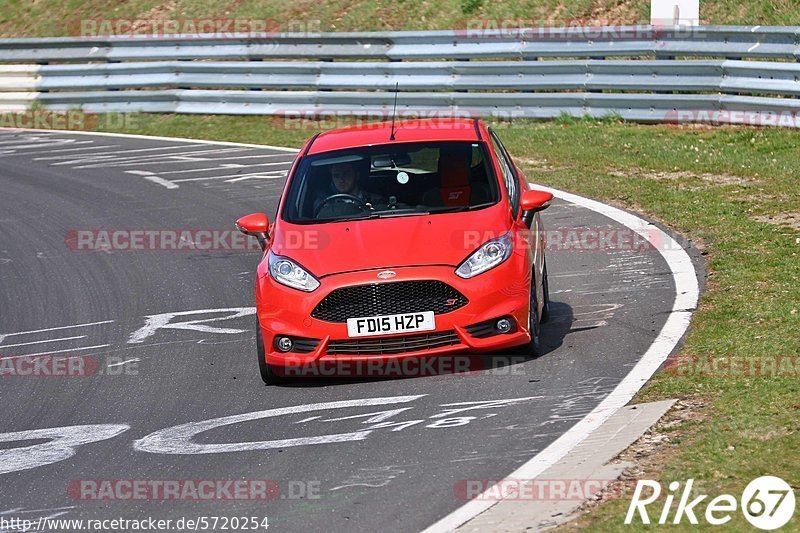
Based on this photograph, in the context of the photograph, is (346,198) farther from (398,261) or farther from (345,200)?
(398,261)

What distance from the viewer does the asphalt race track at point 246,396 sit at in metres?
6.63

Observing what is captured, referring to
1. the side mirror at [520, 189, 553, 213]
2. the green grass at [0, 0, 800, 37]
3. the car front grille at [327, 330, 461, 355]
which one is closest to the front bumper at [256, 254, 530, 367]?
the car front grille at [327, 330, 461, 355]

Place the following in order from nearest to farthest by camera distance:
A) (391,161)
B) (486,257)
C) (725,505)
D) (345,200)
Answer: (725,505) < (486,257) < (345,200) < (391,161)

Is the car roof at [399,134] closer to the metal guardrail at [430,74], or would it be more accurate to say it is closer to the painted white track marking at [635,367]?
the painted white track marking at [635,367]

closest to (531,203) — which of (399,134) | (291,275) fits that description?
(399,134)

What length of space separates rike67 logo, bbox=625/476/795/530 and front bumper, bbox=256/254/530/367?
2.65m

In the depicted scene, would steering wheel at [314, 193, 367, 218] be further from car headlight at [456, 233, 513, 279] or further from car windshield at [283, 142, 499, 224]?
car headlight at [456, 233, 513, 279]

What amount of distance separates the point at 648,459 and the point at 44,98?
2205 centimetres

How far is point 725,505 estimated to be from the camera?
5.77m

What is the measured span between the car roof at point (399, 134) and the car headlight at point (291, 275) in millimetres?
1418

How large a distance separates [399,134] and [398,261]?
6.11 feet

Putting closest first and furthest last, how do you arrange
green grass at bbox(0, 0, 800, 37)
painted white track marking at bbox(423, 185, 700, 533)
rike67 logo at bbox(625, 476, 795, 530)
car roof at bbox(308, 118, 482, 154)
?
rike67 logo at bbox(625, 476, 795, 530)
painted white track marking at bbox(423, 185, 700, 533)
car roof at bbox(308, 118, 482, 154)
green grass at bbox(0, 0, 800, 37)

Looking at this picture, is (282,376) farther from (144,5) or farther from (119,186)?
(144,5)

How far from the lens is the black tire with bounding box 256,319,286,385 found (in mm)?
8805
